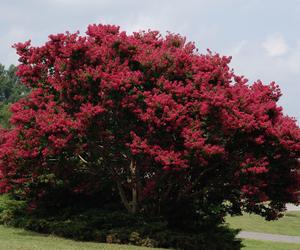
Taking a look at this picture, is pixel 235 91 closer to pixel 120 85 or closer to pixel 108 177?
pixel 120 85

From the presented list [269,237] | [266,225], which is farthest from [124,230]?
[266,225]

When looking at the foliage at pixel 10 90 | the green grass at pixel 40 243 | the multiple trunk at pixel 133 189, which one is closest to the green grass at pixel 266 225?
the multiple trunk at pixel 133 189

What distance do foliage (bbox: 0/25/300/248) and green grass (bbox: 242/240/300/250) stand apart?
5718 mm

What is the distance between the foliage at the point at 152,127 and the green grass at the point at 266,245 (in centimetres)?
572

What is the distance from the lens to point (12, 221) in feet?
68.0

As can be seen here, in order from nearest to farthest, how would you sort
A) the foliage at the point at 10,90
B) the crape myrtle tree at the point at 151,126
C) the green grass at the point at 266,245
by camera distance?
1. the crape myrtle tree at the point at 151,126
2. the green grass at the point at 266,245
3. the foliage at the point at 10,90

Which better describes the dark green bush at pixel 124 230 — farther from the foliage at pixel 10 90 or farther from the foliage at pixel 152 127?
the foliage at pixel 10 90

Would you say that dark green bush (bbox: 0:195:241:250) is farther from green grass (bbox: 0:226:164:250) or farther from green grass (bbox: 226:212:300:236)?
green grass (bbox: 226:212:300:236)

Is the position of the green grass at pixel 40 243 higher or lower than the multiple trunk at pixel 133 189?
lower

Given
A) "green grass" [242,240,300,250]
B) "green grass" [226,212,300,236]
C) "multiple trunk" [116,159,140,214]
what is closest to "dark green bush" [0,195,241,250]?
"multiple trunk" [116,159,140,214]

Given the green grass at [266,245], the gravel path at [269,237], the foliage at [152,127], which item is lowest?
the green grass at [266,245]

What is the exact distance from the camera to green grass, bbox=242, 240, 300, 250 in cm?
2356

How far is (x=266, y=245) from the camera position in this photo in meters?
24.8

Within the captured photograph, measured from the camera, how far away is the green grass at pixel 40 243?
46.6ft
